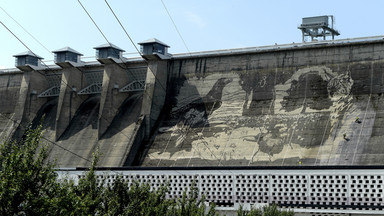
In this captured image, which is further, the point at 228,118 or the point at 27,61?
the point at 27,61

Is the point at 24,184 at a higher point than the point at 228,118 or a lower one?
lower

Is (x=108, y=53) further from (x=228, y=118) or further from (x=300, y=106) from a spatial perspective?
(x=300, y=106)

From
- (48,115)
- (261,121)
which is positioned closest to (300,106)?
(261,121)

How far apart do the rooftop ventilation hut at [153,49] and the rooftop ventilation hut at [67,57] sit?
344 inches

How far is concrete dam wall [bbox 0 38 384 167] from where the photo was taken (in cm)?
5119

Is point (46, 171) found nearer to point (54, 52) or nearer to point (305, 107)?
point (305, 107)

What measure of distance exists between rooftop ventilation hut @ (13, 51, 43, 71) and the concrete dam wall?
15.1ft

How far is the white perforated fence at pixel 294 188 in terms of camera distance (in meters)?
38.8

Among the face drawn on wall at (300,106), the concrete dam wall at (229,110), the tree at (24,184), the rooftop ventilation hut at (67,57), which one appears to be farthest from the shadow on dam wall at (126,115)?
the tree at (24,184)

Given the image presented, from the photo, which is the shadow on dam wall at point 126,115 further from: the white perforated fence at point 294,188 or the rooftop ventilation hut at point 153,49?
the white perforated fence at point 294,188

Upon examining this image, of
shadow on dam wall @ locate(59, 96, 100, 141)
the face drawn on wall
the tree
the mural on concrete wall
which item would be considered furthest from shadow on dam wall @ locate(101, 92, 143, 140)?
the tree

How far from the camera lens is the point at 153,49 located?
63.9m

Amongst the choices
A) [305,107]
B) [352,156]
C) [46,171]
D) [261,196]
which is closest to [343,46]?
[305,107]

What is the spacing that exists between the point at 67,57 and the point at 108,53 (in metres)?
5.59
